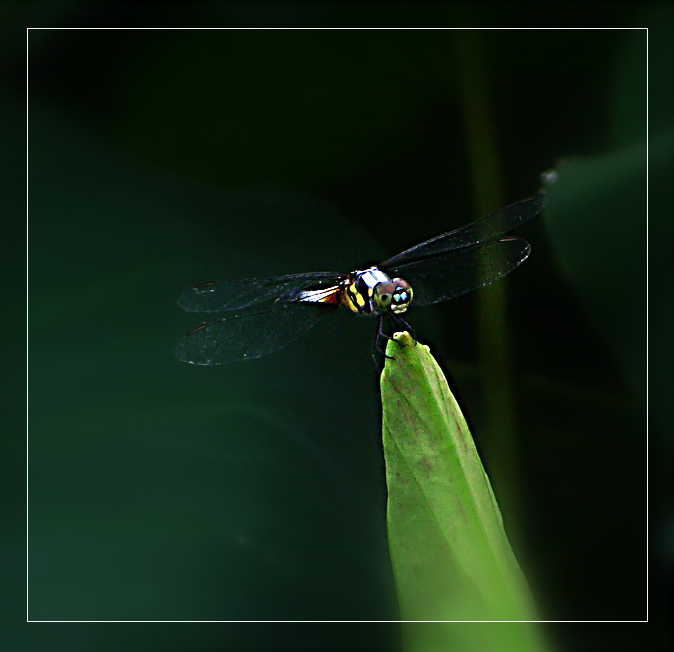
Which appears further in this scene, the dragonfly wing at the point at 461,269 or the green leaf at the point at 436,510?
the dragonfly wing at the point at 461,269

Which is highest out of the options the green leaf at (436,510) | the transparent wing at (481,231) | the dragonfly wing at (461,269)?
the transparent wing at (481,231)

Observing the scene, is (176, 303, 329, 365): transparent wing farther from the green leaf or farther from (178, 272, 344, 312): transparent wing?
the green leaf

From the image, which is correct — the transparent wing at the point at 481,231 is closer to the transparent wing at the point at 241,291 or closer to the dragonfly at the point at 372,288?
the dragonfly at the point at 372,288

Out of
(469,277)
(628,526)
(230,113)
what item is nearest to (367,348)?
(469,277)

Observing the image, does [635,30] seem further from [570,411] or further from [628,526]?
[628,526]

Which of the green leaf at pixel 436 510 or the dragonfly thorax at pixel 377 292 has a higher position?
the dragonfly thorax at pixel 377 292

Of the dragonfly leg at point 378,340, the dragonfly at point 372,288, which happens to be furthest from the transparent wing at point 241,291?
the dragonfly leg at point 378,340

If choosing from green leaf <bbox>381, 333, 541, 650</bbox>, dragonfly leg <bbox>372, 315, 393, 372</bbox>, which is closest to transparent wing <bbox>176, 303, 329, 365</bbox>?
dragonfly leg <bbox>372, 315, 393, 372</bbox>
